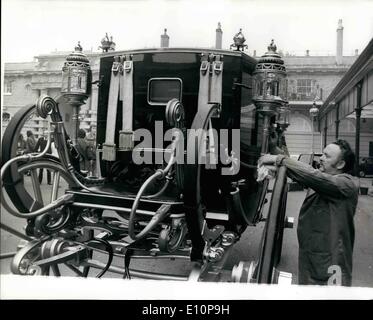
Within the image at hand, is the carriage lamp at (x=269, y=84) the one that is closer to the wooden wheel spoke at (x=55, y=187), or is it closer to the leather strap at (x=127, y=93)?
the leather strap at (x=127, y=93)

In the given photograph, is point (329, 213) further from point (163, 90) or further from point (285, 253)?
point (285, 253)

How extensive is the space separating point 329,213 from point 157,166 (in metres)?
1.80

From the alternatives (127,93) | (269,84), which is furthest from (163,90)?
(269,84)

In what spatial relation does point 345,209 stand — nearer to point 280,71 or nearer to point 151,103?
point 280,71

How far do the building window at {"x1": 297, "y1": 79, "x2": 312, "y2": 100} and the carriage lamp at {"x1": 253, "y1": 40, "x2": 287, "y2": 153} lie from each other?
1034 centimetres

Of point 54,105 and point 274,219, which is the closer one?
point 274,219

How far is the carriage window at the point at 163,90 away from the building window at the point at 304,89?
33.8ft

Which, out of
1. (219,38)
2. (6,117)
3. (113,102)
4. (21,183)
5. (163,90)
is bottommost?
(21,183)

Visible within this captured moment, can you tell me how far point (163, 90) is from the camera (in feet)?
11.9

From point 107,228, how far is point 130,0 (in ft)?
6.18

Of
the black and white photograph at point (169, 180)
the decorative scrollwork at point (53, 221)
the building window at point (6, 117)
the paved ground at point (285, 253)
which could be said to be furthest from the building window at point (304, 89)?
the building window at point (6, 117)

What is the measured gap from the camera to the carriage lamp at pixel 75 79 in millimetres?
3527
